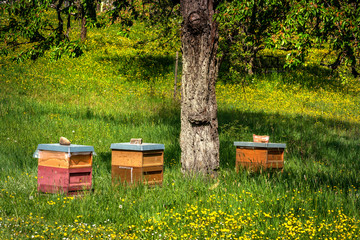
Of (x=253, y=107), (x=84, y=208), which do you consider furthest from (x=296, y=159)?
(x=253, y=107)

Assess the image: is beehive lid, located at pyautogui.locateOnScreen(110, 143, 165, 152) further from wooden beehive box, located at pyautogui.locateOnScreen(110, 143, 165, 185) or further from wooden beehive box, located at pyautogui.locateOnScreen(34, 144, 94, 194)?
wooden beehive box, located at pyautogui.locateOnScreen(34, 144, 94, 194)

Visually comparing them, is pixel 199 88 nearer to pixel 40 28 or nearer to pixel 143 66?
pixel 40 28

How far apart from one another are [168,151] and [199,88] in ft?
9.76

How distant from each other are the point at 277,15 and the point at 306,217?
15.2ft

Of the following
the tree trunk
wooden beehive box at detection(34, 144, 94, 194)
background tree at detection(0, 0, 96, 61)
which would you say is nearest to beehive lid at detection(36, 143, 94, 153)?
wooden beehive box at detection(34, 144, 94, 194)

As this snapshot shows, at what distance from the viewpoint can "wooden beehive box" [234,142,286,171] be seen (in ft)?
24.8

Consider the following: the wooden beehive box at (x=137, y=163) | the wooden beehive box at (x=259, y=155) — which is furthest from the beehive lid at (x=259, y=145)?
the wooden beehive box at (x=137, y=163)

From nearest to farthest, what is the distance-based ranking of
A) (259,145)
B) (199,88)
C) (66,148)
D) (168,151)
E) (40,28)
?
(66,148) → (259,145) → (199,88) → (40,28) → (168,151)

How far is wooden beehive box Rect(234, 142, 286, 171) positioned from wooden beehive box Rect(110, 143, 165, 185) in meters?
1.72

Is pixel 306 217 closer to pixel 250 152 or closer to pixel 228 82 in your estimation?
pixel 250 152

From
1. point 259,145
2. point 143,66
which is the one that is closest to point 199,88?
point 259,145

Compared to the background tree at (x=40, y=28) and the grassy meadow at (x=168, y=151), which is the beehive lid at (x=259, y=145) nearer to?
the grassy meadow at (x=168, y=151)

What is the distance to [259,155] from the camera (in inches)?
298

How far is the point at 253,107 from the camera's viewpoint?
1859cm
